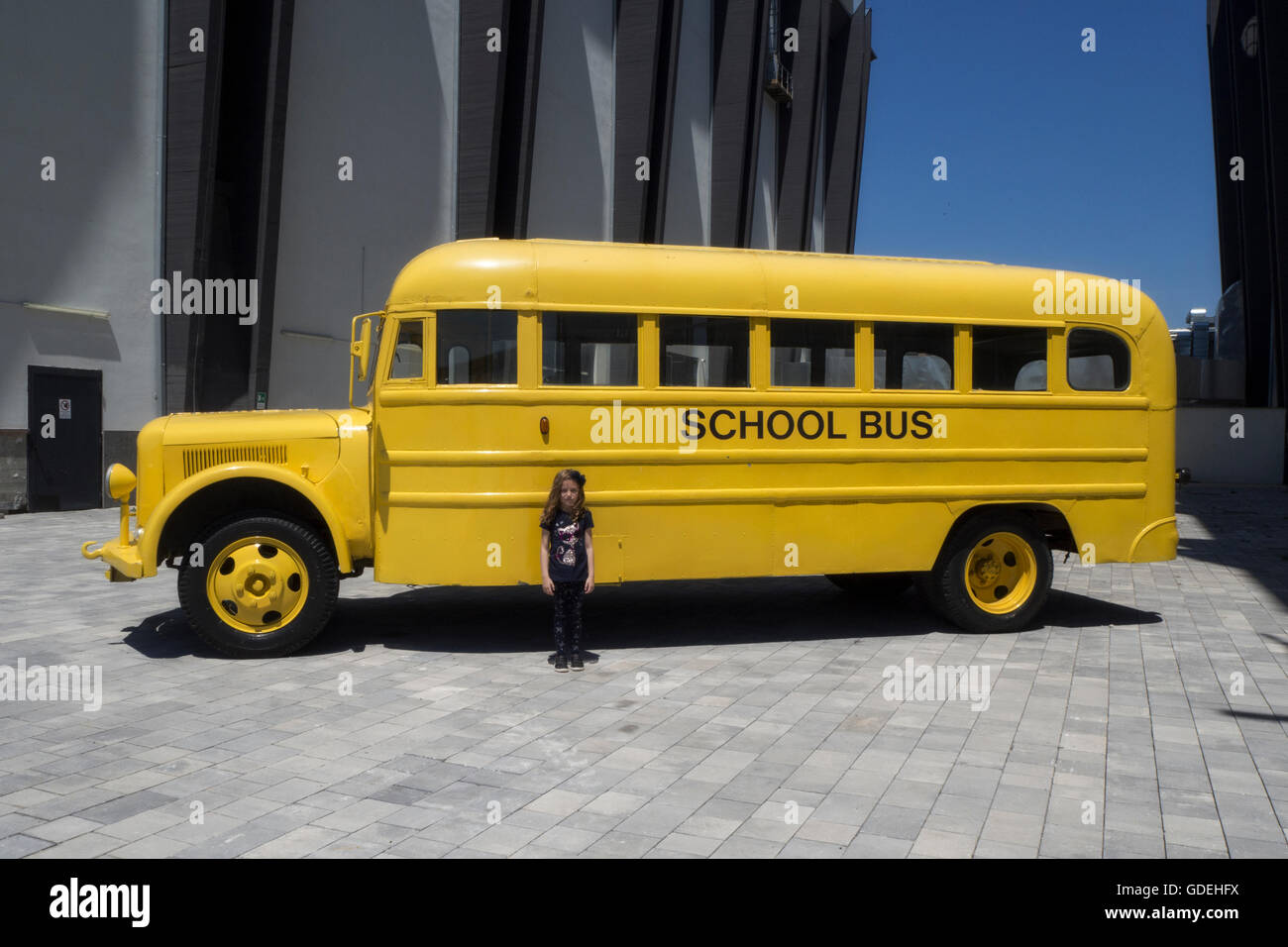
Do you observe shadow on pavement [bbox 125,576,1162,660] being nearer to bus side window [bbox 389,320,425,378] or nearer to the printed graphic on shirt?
the printed graphic on shirt

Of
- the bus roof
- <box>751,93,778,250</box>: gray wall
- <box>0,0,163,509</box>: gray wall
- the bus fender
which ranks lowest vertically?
the bus fender

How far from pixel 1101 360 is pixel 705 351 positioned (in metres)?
3.32

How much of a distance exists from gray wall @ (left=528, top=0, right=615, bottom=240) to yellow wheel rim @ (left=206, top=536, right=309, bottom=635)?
15710 mm

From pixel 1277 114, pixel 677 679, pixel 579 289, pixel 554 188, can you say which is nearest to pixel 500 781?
pixel 677 679

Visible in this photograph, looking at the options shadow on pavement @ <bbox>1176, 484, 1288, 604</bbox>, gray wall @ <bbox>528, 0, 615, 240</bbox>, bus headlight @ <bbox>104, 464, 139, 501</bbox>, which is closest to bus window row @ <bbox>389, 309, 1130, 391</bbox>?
bus headlight @ <bbox>104, 464, 139, 501</bbox>

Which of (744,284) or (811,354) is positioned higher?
(744,284)

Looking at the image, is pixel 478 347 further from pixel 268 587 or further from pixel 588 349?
pixel 268 587

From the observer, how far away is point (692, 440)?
717cm

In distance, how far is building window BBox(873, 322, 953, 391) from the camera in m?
7.55

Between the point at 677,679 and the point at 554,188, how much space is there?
17.7 metres

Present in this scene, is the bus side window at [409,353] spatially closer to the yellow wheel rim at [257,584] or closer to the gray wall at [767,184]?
the yellow wheel rim at [257,584]

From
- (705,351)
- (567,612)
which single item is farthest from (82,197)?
(567,612)

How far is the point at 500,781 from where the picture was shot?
4535mm

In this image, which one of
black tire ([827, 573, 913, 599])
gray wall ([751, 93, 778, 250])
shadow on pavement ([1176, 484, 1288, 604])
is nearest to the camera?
black tire ([827, 573, 913, 599])
